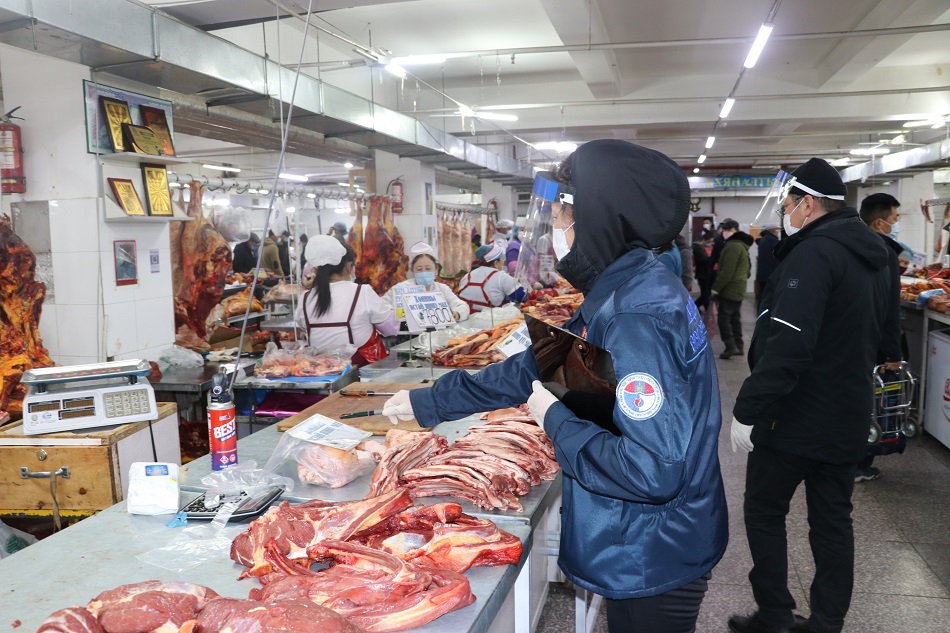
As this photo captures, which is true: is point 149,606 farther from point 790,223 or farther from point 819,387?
point 790,223

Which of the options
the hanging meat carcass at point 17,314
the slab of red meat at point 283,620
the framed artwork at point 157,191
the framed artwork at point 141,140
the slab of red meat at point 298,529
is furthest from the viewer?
the framed artwork at point 157,191

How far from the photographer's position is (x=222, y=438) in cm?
247

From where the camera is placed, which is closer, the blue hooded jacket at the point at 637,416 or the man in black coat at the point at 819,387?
the blue hooded jacket at the point at 637,416

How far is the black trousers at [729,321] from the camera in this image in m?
10.5

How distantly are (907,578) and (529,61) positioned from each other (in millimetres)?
8976

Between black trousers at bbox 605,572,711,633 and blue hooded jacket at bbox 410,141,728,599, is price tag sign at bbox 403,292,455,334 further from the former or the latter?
black trousers at bbox 605,572,711,633

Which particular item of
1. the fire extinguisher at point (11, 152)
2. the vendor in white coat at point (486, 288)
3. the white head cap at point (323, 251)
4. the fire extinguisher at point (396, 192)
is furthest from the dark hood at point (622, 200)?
the fire extinguisher at point (396, 192)

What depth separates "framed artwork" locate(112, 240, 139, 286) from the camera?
4.82m

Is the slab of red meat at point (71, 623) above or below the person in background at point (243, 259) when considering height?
below

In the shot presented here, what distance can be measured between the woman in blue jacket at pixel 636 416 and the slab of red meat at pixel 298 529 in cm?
52

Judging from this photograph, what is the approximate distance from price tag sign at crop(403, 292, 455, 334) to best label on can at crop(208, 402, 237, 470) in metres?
1.78

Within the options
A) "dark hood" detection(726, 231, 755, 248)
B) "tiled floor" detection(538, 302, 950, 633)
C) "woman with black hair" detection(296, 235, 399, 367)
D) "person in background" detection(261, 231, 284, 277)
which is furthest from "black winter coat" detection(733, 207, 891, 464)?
"person in background" detection(261, 231, 284, 277)

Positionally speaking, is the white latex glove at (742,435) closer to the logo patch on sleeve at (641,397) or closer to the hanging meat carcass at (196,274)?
the logo patch on sleeve at (641,397)

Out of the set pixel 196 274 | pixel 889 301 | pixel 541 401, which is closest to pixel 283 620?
pixel 541 401
